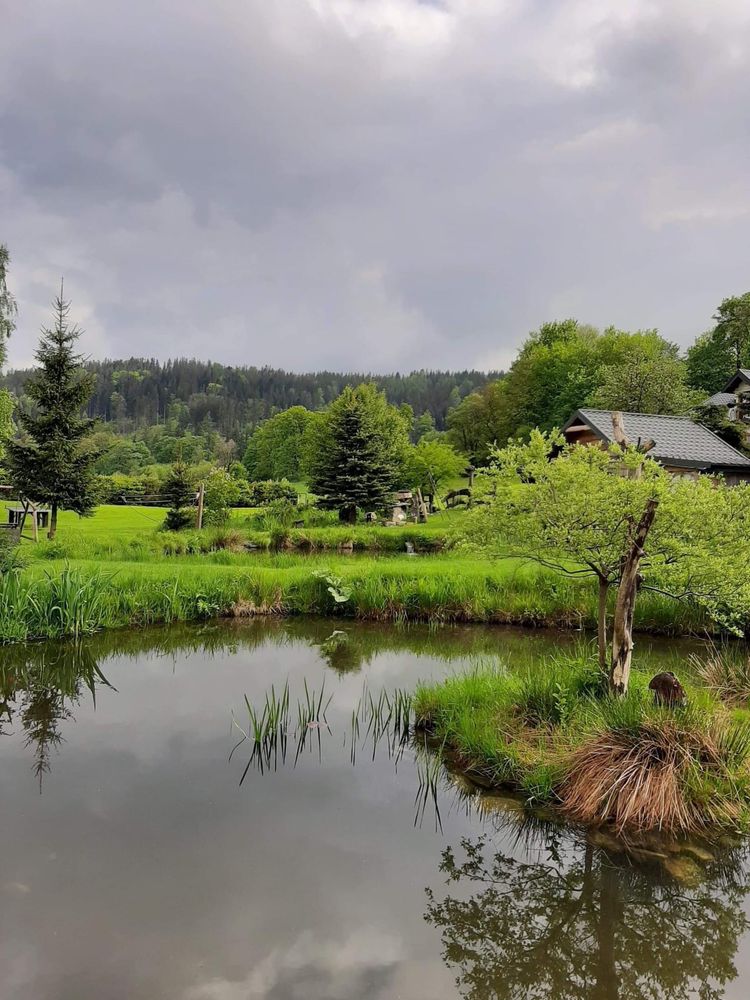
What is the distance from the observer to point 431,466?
29.3 meters

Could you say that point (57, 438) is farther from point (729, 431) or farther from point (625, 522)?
point (729, 431)

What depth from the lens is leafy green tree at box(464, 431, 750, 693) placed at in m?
6.15

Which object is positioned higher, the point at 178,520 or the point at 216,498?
the point at 216,498

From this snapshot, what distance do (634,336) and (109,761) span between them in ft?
149

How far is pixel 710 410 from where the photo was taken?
31.4 metres

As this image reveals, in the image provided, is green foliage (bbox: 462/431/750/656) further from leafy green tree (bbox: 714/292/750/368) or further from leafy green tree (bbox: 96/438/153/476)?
leafy green tree (bbox: 96/438/153/476)

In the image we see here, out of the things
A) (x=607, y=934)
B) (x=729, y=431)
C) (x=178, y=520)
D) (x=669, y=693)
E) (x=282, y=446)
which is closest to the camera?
(x=607, y=934)

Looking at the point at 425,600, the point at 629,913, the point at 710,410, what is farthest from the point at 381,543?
the point at 710,410

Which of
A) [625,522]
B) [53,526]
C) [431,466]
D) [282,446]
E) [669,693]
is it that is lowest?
[53,526]

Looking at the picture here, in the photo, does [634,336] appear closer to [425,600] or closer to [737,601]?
[425,600]

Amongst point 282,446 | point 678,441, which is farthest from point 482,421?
point 282,446

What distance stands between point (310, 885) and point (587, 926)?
1.93m

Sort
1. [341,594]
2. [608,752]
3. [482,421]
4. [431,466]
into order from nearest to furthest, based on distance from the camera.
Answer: [608,752]
[341,594]
[431,466]
[482,421]

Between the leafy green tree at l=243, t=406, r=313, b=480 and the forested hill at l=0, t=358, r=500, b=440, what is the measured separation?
108 feet
